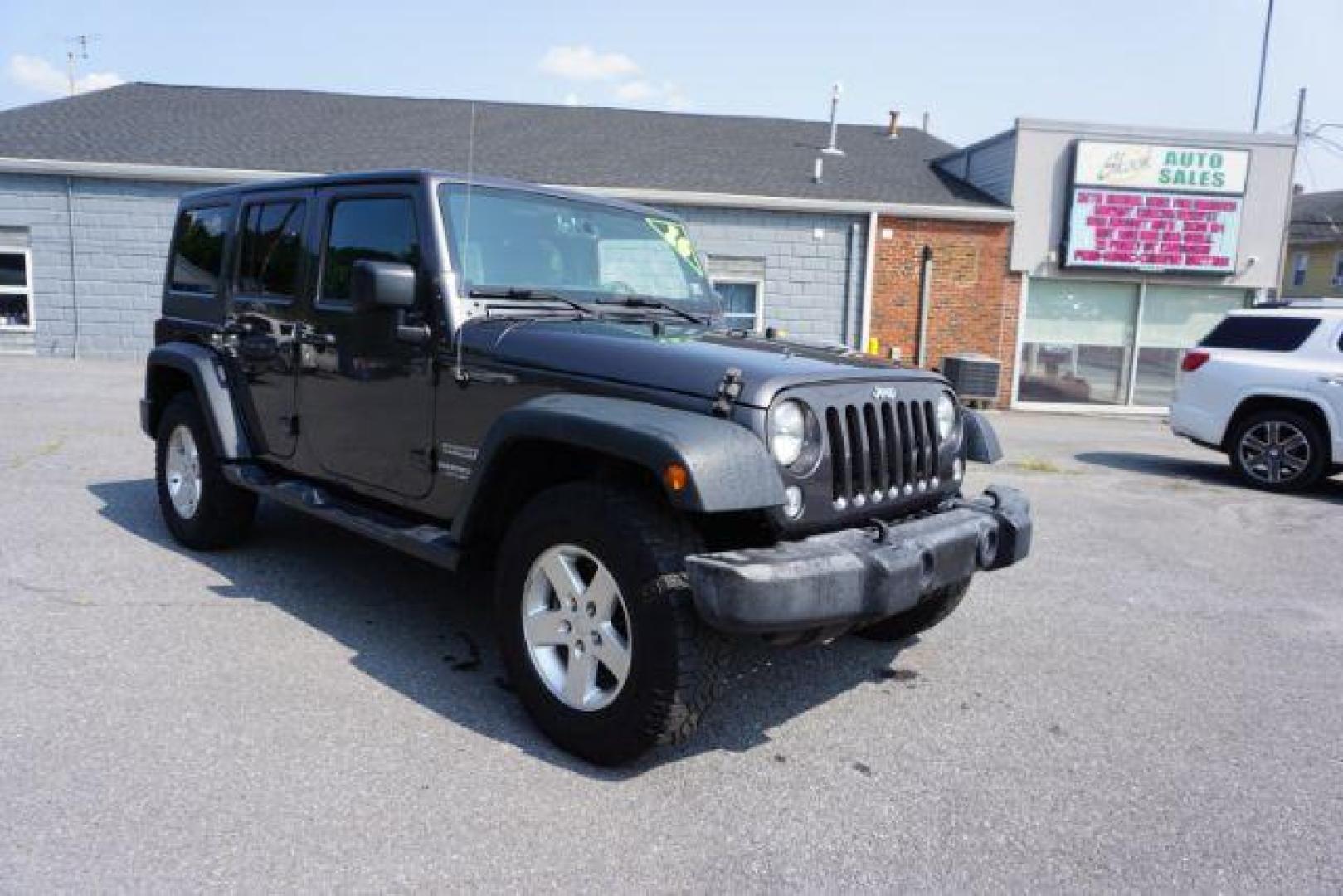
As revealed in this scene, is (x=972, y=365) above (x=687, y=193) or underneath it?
underneath

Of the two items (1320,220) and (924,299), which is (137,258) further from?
(1320,220)

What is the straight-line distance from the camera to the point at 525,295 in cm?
402

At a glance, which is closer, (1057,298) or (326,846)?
(326,846)

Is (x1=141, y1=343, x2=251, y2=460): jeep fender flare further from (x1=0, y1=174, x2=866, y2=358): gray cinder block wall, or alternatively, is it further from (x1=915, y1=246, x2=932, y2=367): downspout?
(x1=915, y1=246, x2=932, y2=367): downspout

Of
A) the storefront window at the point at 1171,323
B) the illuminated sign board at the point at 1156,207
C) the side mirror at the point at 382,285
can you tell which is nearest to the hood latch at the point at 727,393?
the side mirror at the point at 382,285

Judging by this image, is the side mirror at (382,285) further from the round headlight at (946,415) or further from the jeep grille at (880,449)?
the round headlight at (946,415)

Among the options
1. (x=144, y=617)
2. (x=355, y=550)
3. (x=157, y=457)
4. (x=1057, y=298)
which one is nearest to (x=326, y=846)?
(x=144, y=617)

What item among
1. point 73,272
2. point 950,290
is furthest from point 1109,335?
point 73,272

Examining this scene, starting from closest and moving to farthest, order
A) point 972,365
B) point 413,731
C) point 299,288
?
point 413,731 → point 299,288 → point 972,365

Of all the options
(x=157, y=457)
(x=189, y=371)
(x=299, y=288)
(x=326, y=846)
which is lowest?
(x=326, y=846)

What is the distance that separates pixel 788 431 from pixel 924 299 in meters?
14.3

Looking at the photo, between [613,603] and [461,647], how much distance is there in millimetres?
1352

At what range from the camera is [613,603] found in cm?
316

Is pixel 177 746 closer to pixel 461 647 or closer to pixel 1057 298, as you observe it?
pixel 461 647
